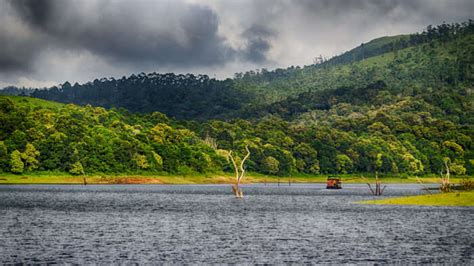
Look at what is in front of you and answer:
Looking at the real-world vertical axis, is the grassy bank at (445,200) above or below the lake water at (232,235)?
above

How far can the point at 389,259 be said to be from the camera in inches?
2168

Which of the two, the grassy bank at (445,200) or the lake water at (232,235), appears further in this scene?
the grassy bank at (445,200)

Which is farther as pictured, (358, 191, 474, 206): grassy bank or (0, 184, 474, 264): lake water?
(358, 191, 474, 206): grassy bank

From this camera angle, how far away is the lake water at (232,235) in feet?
184

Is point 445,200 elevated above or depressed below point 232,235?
above

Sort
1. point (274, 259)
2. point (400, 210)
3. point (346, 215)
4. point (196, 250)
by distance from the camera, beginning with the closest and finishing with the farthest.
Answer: point (274, 259), point (196, 250), point (346, 215), point (400, 210)

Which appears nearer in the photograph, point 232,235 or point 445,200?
point 232,235

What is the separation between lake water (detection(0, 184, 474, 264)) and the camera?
5594 cm

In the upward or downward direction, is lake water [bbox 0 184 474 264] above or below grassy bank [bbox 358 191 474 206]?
below

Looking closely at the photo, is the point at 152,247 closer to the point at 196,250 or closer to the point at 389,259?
the point at 196,250

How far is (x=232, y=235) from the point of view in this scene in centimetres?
7219

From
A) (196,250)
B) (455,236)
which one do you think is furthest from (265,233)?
(455,236)

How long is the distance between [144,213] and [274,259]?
49.7 meters

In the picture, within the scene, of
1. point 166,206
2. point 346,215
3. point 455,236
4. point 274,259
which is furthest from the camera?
point 166,206
